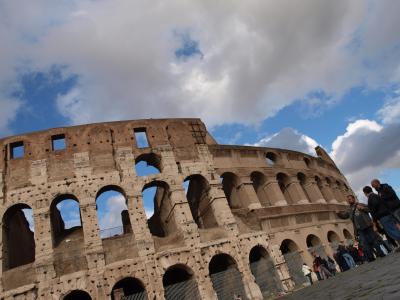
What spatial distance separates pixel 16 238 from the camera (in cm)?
1634

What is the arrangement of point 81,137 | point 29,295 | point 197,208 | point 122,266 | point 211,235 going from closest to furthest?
point 29,295 < point 122,266 < point 211,235 < point 81,137 < point 197,208

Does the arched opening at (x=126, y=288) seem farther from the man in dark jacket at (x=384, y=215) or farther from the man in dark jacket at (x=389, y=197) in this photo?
the man in dark jacket at (x=389, y=197)

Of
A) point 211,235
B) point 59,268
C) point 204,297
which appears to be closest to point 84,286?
point 59,268

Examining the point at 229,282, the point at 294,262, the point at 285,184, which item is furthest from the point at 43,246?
the point at 285,184

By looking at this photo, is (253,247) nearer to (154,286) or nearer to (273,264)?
(273,264)

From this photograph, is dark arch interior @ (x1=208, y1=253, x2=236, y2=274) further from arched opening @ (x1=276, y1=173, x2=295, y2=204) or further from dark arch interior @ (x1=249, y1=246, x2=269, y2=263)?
arched opening @ (x1=276, y1=173, x2=295, y2=204)

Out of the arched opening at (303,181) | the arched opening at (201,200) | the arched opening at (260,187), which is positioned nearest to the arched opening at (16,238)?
the arched opening at (201,200)

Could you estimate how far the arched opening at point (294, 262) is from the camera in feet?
51.5

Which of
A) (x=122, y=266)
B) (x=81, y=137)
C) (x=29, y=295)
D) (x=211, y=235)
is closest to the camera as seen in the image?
(x=29, y=295)

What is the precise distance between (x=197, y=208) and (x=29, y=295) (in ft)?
29.8

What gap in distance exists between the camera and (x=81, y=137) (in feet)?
53.2

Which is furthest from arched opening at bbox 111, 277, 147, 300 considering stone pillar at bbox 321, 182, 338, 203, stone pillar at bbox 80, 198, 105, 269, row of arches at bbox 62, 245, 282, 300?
stone pillar at bbox 321, 182, 338, 203

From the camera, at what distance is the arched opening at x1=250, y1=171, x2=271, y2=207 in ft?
62.4

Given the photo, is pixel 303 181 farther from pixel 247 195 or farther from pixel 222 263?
pixel 222 263
